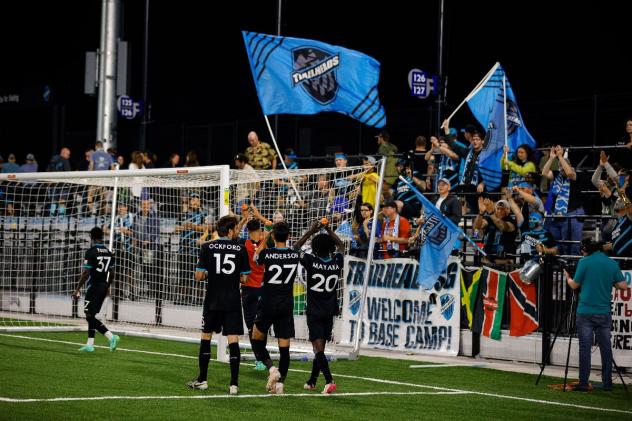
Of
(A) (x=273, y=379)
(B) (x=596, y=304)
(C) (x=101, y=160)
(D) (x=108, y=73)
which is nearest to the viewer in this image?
(A) (x=273, y=379)

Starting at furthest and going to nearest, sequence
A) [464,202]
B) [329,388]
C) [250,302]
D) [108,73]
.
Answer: [108,73] → [464,202] → [250,302] → [329,388]

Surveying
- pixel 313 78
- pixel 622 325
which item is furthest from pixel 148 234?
pixel 622 325

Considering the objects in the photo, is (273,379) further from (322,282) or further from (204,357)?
(322,282)

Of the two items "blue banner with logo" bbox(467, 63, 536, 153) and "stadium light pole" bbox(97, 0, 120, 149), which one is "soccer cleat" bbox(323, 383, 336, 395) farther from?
"stadium light pole" bbox(97, 0, 120, 149)

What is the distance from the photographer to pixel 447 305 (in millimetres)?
17891

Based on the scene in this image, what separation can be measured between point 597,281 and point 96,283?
26.5 ft

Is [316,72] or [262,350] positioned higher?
[316,72]

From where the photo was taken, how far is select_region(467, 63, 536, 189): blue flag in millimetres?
19609

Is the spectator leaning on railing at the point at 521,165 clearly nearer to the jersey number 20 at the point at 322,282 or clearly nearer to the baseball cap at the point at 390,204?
the baseball cap at the point at 390,204

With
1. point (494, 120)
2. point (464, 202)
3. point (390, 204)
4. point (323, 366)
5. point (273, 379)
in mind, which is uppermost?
point (494, 120)

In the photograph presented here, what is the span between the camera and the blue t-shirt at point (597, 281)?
45.9ft

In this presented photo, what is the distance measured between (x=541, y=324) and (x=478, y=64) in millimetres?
13025

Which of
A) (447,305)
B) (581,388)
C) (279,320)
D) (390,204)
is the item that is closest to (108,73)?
(390,204)

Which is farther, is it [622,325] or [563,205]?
[563,205]
